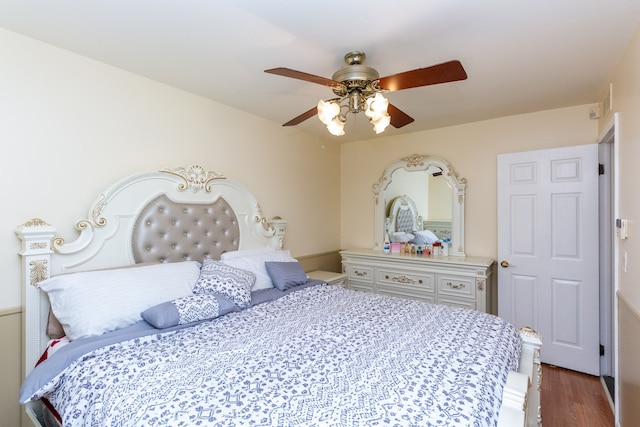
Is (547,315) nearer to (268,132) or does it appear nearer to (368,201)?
(368,201)

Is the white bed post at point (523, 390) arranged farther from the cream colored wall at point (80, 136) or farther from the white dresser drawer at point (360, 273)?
the cream colored wall at point (80, 136)

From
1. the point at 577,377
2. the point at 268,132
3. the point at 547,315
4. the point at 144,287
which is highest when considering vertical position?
the point at 268,132

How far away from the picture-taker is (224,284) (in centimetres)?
208

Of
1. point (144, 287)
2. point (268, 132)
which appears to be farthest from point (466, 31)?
point (144, 287)

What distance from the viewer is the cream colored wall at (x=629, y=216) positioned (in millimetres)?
1695

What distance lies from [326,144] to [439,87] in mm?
1842

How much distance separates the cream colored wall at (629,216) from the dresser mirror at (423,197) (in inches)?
59.1

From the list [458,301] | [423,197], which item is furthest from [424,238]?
[458,301]

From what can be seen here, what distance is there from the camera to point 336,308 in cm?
210

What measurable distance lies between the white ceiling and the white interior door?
0.72m

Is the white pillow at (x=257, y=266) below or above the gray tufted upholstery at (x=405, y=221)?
below

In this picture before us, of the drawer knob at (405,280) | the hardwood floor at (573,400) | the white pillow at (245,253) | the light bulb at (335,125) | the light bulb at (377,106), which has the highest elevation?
the light bulb at (377,106)

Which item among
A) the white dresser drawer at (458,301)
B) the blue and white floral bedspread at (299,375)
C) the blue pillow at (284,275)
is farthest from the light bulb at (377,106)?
the white dresser drawer at (458,301)

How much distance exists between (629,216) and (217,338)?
241 centimetres
